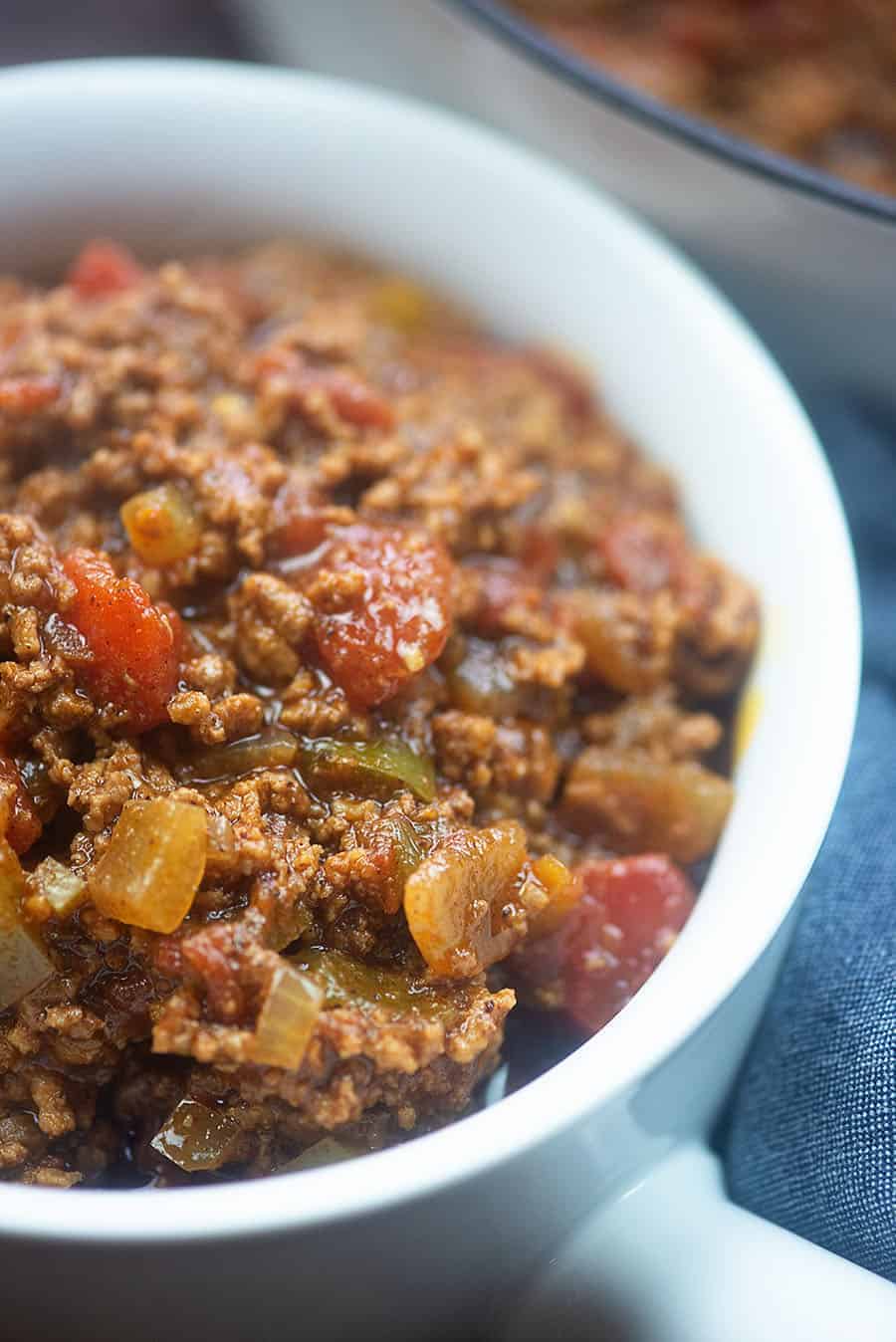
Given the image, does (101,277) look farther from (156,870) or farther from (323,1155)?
(323,1155)

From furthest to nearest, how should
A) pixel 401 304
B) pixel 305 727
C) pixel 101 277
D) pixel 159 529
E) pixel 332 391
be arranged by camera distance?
pixel 401 304 → pixel 101 277 → pixel 332 391 → pixel 159 529 → pixel 305 727

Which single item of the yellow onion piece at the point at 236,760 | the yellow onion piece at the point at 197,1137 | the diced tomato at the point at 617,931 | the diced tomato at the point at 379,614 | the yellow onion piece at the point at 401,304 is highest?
the yellow onion piece at the point at 401,304

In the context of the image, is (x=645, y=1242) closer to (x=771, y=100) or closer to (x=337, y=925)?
(x=337, y=925)

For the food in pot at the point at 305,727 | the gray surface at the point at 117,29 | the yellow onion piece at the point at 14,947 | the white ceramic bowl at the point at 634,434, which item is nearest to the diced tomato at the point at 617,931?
the food in pot at the point at 305,727

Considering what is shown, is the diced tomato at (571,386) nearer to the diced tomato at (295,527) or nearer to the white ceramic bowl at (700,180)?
the white ceramic bowl at (700,180)

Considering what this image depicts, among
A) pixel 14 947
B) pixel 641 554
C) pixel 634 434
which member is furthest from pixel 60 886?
pixel 634 434

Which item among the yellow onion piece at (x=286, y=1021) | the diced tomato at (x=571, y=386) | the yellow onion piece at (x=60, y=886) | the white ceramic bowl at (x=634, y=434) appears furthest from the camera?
the diced tomato at (x=571, y=386)

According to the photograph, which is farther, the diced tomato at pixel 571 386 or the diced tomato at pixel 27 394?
the diced tomato at pixel 571 386
